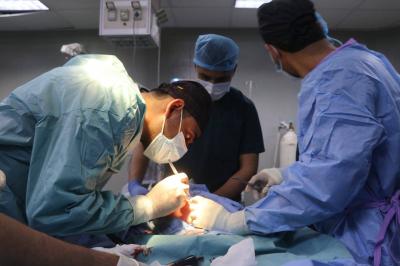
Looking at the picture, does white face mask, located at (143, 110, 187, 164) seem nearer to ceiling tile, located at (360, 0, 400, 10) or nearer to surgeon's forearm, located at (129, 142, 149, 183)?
surgeon's forearm, located at (129, 142, 149, 183)

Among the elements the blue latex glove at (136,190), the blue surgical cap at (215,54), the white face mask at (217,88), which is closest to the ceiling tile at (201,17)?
the blue surgical cap at (215,54)

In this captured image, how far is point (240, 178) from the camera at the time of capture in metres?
1.99

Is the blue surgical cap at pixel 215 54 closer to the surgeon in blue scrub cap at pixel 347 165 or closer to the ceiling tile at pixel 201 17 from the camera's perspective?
the surgeon in blue scrub cap at pixel 347 165

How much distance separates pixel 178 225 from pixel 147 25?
1434mm

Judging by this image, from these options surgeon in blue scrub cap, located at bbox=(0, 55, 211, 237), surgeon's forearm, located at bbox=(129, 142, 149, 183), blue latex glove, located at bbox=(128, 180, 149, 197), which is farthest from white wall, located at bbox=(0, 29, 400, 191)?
surgeon in blue scrub cap, located at bbox=(0, 55, 211, 237)

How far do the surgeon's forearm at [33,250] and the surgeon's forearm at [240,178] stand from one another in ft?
4.19

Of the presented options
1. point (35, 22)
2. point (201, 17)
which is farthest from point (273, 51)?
point (35, 22)

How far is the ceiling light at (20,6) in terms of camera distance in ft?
11.3

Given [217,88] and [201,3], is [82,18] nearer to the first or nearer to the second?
[201,3]

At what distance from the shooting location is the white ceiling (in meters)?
3.33

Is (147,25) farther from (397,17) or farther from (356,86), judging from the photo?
(397,17)

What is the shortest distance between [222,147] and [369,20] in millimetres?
2480

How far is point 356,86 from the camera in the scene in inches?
43.7

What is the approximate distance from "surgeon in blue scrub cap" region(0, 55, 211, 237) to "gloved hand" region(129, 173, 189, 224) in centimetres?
6
